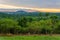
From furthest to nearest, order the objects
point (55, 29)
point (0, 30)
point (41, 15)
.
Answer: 1. point (41, 15)
2. point (55, 29)
3. point (0, 30)

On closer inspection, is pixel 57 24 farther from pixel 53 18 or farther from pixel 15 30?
pixel 15 30

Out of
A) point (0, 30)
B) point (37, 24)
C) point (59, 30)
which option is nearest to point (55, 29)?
point (59, 30)

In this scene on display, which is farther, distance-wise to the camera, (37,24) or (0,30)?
(37,24)

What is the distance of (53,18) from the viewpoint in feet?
90.4

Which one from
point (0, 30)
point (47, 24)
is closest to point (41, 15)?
point (47, 24)

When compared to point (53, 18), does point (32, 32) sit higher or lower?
lower

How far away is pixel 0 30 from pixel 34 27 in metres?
4.91

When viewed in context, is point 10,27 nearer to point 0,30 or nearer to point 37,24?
point 0,30

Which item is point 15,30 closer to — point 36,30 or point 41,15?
point 36,30

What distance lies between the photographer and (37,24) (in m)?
26.8

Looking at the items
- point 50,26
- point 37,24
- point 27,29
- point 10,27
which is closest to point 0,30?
point 10,27

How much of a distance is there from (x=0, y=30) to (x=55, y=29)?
26.4 ft

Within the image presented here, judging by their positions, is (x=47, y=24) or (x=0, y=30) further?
(x=47, y=24)

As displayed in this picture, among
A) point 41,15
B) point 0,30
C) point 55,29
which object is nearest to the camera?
point 0,30
